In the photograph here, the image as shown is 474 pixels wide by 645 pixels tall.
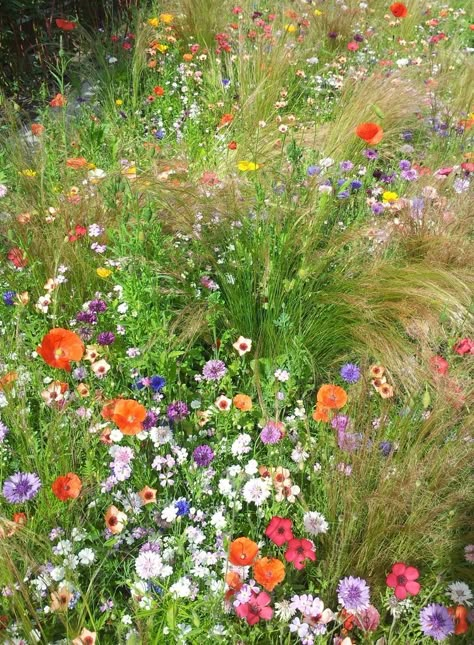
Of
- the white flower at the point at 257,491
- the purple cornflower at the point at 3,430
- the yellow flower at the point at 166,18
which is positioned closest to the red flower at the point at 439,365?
the white flower at the point at 257,491

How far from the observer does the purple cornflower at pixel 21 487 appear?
1420mm

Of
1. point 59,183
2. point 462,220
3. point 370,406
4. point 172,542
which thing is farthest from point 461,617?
point 59,183

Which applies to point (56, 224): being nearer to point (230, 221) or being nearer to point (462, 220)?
point (230, 221)

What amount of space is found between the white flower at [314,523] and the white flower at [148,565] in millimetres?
380

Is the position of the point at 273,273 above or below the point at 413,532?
above

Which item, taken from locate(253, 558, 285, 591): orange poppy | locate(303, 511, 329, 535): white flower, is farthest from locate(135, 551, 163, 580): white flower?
locate(303, 511, 329, 535): white flower

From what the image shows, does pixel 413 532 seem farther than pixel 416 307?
No

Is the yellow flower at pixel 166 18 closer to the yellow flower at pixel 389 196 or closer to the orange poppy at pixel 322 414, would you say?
the yellow flower at pixel 389 196

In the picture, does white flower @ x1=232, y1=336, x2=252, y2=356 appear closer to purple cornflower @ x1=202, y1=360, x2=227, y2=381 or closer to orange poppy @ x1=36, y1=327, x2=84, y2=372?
purple cornflower @ x1=202, y1=360, x2=227, y2=381

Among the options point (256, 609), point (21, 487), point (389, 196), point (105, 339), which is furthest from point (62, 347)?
point (389, 196)

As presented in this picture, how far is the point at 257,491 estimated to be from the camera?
157 centimetres

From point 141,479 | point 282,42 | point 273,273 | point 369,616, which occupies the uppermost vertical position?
point 282,42

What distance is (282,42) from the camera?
13.1 feet

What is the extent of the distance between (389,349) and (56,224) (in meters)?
1.44
